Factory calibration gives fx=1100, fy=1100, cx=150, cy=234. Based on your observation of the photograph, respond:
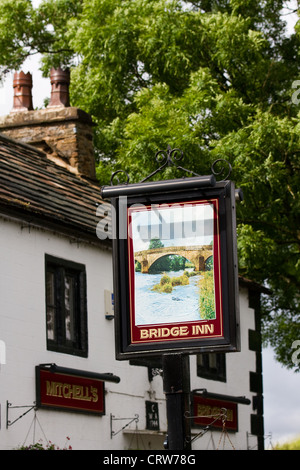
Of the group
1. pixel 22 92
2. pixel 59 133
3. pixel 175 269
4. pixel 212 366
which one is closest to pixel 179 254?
pixel 175 269

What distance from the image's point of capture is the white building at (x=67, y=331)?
612 inches

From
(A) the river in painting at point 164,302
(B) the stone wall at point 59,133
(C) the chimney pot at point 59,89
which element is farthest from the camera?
(C) the chimney pot at point 59,89

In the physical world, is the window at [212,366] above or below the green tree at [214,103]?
below

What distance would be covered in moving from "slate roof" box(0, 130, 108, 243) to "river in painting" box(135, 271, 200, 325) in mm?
7098

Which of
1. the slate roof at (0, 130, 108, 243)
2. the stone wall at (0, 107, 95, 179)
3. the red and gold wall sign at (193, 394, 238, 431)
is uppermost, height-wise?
the stone wall at (0, 107, 95, 179)

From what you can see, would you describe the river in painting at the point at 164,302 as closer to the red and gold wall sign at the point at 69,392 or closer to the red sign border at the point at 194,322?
the red sign border at the point at 194,322

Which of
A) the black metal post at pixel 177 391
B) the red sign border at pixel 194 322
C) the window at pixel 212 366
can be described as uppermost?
the window at pixel 212 366

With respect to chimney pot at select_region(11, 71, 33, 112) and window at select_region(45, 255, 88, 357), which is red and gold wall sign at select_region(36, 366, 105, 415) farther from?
chimney pot at select_region(11, 71, 33, 112)

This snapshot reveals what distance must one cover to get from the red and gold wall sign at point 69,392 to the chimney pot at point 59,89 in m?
7.56

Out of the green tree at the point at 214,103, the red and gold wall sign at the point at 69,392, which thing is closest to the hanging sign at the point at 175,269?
the red and gold wall sign at the point at 69,392

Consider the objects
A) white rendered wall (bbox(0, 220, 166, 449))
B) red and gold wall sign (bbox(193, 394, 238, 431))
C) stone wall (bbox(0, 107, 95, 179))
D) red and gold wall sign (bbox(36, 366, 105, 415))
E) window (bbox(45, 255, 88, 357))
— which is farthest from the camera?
stone wall (bbox(0, 107, 95, 179))

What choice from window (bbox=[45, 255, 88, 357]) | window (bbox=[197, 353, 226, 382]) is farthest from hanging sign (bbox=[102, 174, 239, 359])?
window (bbox=[197, 353, 226, 382])

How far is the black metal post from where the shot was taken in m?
8.16

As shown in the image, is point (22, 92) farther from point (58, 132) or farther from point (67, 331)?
point (67, 331)
